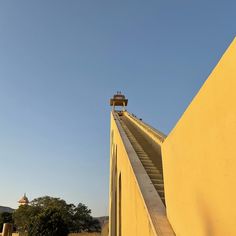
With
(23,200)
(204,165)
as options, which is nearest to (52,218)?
(204,165)

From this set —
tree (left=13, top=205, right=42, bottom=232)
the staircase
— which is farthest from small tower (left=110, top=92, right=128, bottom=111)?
the staircase

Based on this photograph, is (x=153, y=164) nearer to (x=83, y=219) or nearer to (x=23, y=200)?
(x=83, y=219)

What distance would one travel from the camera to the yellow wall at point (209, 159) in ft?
5.99

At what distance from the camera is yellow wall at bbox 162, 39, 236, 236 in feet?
5.99

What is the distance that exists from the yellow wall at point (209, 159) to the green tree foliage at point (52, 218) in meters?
13.8

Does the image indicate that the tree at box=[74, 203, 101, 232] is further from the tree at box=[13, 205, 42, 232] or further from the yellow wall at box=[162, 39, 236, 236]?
the yellow wall at box=[162, 39, 236, 236]

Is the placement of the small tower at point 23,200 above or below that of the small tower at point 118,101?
below

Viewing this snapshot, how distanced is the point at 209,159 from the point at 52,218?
14.8 metres

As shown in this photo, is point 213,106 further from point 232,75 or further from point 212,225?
point 212,225

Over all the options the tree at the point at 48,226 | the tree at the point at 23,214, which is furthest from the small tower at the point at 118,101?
the tree at the point at 48,226

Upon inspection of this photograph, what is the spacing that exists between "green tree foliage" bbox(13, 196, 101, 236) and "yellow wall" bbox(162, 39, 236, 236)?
13785 millimetres

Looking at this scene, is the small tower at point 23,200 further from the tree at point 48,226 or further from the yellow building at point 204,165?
the yellow building at point 204,165

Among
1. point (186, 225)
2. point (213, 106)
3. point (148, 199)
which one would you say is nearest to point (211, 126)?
point (213, 106)

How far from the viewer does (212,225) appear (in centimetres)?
201
